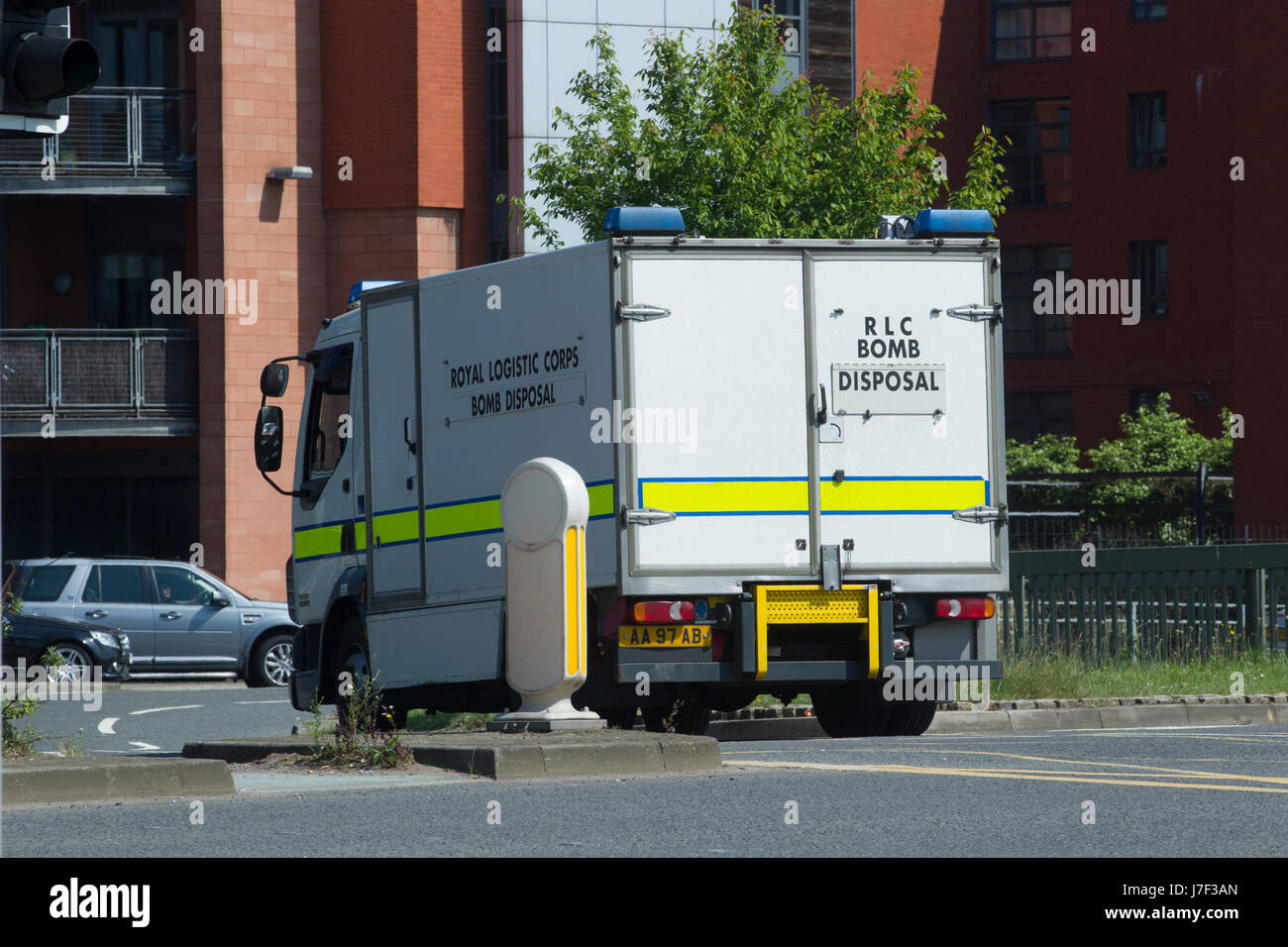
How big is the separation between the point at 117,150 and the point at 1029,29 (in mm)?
21148

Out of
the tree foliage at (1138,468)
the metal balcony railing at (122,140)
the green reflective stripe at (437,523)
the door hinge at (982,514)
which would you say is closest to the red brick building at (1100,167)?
the tree foliage at (1138,468)

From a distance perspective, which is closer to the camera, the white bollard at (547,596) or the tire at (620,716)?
the white bollard at (547,596)

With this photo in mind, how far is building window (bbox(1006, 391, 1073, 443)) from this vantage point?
139ft

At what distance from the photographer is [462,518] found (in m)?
13.0

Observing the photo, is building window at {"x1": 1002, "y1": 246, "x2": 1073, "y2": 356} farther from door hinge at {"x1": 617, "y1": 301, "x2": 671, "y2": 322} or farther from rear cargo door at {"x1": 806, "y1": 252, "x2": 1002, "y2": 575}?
door hinge at {"x1": 617, "y1": 301, "x2": 671, "y2": 322}

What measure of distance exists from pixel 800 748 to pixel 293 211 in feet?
63.7

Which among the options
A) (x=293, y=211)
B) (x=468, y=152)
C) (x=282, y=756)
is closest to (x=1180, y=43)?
(x=468, y=152)

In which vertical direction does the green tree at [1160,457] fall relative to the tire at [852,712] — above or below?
above

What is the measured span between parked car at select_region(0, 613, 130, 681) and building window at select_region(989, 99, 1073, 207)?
2519 cm

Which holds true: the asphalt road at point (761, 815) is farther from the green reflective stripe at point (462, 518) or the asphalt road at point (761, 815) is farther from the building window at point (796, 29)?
the building window at point (796, 29)

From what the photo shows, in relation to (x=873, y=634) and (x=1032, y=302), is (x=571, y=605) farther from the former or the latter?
(x=1032, y=302)

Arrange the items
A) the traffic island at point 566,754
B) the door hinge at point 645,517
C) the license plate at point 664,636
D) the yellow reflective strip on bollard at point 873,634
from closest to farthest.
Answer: the traffic island at point 566,754
the door hinge at point 645,517
the license plate at point 664,636
the yellow reflective strip on bollard at point 873,634

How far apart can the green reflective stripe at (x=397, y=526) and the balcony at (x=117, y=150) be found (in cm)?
1728

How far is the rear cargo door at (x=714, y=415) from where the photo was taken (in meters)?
11.9
